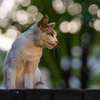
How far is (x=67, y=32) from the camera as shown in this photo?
8289 mm

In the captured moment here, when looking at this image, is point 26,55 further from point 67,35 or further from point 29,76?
point 67,35

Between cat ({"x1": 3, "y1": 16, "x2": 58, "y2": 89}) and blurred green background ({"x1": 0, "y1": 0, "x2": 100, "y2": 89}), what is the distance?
5080mm

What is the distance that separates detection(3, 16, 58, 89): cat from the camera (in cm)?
270

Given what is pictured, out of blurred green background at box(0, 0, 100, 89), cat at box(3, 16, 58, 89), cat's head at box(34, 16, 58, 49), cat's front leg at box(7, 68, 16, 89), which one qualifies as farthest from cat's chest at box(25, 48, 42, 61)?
blurred green background at box(0, 0, 100, 89)

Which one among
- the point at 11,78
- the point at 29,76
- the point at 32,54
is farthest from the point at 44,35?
the point at 11,78

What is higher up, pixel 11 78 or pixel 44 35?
pixel 44 35

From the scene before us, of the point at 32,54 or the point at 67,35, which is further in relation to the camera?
the point at 67,35
